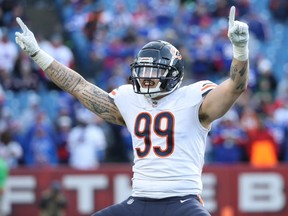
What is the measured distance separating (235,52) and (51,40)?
10.1m

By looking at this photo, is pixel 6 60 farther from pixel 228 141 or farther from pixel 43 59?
pixel 43 59

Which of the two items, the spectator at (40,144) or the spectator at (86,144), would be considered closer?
the spectator at (40,144)

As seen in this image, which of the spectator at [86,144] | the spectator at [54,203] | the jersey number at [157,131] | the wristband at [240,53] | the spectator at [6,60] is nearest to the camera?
the wristband at [240,53]

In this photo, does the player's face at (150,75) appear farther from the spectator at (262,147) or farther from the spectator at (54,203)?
the spectator at (262,147)

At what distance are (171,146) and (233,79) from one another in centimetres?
64

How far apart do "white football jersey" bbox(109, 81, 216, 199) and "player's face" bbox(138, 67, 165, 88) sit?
0.52ft

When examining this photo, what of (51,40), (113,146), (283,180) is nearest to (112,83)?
(113,146)

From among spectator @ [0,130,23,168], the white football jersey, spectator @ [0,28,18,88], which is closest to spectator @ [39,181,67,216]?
spectator @ [0,130,23,168]

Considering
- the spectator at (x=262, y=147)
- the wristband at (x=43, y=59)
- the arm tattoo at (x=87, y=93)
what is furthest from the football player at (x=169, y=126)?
the spectator at (x=262, y=147)

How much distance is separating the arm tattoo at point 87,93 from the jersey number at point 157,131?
45cm

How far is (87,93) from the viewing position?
7.08m

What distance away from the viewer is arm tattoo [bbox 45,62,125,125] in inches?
276

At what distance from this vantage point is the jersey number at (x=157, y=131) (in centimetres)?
643

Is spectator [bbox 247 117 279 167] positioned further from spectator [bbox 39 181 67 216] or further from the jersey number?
the jersey number
